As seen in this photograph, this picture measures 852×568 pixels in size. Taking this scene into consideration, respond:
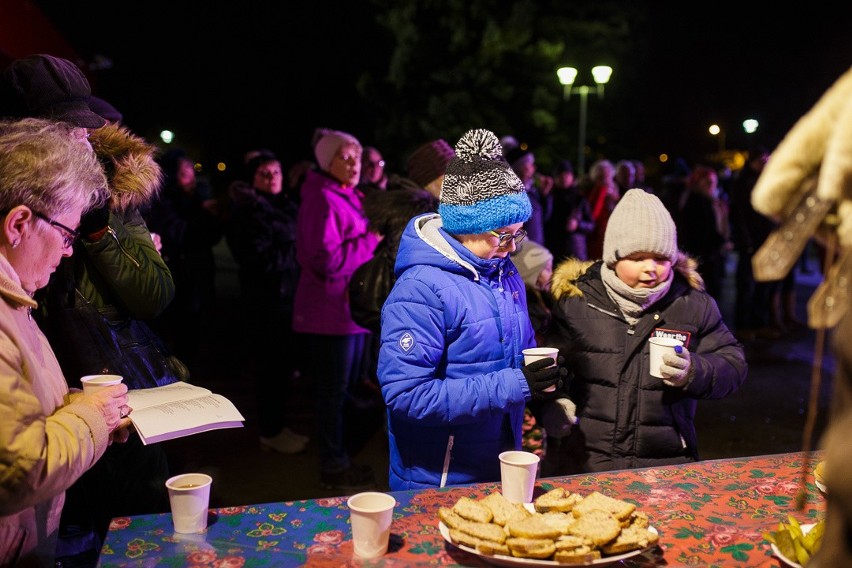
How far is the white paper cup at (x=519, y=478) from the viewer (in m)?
2.37

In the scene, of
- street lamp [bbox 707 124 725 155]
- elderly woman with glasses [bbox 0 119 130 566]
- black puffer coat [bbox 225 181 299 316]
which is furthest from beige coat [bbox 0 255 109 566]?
street lamp [bbox 707 124 725 155]

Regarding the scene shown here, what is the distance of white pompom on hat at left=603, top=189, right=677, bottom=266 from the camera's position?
137 inches

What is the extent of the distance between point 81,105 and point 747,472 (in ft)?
9.93

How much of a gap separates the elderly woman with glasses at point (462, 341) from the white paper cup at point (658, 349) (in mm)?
430

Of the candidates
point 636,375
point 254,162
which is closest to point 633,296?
point 636,375

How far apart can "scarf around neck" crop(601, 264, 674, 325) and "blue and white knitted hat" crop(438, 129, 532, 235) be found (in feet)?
2.26

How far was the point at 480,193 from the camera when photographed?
10.00 ft

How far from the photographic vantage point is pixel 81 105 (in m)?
3.20

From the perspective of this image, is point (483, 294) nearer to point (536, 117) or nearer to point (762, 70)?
point (536, 117)

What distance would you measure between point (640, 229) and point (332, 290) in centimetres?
288

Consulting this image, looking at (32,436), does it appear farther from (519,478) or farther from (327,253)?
(327,253)

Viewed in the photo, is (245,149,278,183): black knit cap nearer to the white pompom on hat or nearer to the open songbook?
the white pompom on hat

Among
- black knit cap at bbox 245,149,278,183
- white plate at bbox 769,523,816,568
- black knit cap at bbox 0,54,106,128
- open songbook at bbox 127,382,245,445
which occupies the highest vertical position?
black knit cap at bbox 245,149,278,183

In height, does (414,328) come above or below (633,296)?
below
